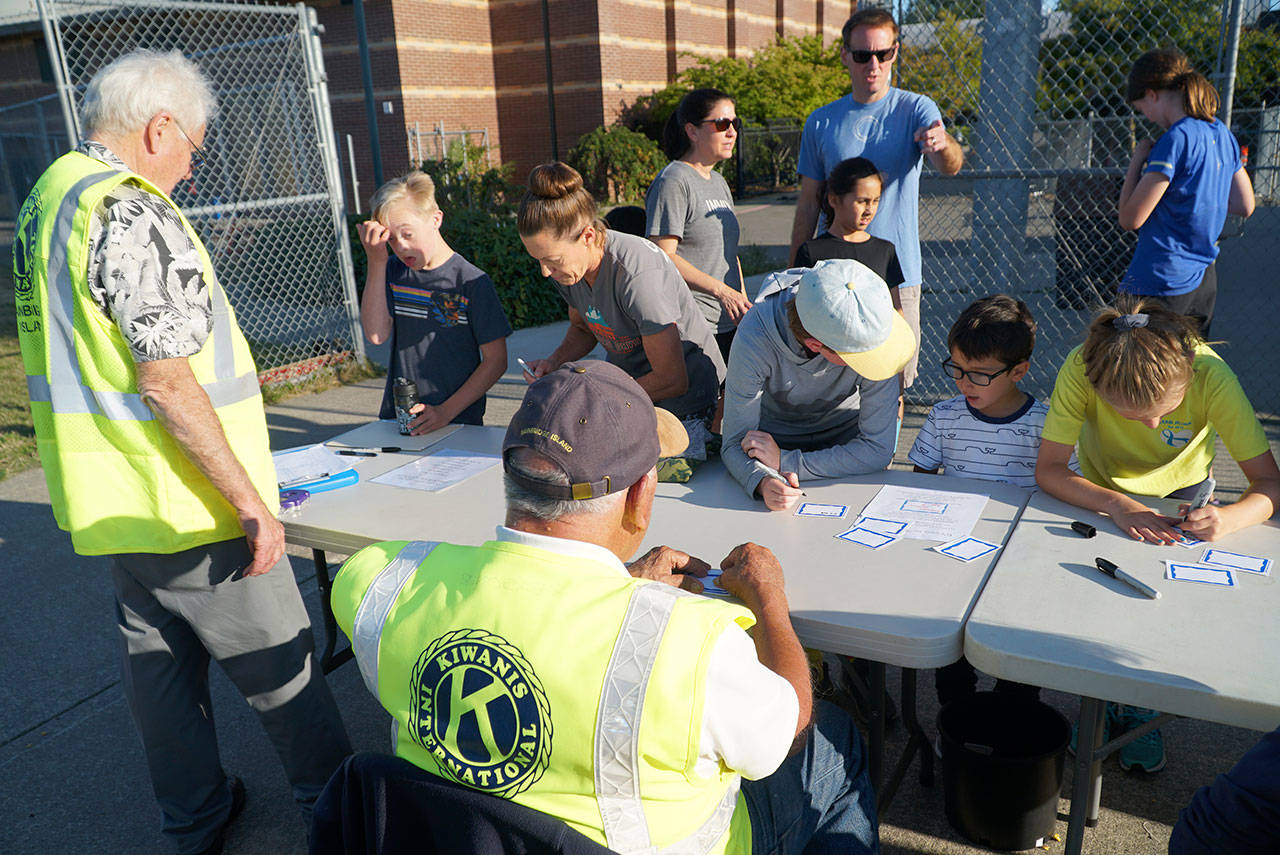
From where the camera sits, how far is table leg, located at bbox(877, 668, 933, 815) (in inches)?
103

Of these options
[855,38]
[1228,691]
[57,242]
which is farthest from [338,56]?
[1228,691]

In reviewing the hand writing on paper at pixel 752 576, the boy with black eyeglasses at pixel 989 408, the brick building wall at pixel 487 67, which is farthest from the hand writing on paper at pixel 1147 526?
the brick building wall at pixel 487 67

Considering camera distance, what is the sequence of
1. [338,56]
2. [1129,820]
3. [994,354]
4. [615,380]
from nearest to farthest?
[615,380] < [1129,820] < [994,354] < [338,56]

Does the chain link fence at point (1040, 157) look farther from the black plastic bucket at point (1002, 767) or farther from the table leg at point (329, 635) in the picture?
the table leg at point (329, 635)

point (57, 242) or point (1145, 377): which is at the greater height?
point (57, 242)

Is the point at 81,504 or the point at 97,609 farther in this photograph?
the point at 97,609

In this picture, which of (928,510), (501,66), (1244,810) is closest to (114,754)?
(928,510)

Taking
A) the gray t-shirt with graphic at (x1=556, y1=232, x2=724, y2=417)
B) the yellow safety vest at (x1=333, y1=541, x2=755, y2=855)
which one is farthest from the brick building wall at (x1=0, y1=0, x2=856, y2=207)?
the yellow safety vest at (x1=333, y1=541, x2=755, y2=855)

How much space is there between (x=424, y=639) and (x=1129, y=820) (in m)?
2.20

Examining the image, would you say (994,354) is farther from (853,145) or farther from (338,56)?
(338,56)

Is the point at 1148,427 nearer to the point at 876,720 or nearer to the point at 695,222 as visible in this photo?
the point at 876,720

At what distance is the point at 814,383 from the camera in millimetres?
2871

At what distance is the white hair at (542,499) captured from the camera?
56.9 inches

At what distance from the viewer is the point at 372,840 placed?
A: 52.8 inches
